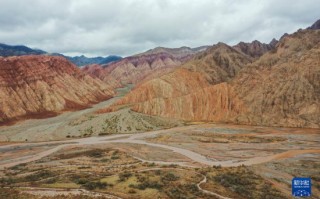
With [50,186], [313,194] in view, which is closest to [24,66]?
[50,186]

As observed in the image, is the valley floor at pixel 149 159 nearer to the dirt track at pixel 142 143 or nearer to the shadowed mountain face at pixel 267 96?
the dirt track at pixel 142 143

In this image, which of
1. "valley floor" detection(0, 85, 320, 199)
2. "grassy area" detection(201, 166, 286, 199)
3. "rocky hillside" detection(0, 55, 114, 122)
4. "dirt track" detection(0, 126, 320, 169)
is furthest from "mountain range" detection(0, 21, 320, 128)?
"grassy area" detection(201, 166, 286, 199)

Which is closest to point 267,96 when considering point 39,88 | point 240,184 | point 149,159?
point 149,159

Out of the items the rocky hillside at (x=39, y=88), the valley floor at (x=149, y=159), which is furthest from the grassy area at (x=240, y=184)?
the rocky hillside at (x=39, y=88)

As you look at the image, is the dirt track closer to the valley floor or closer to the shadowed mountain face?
the valley floor

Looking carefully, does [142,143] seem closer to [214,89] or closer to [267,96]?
[267,96]
